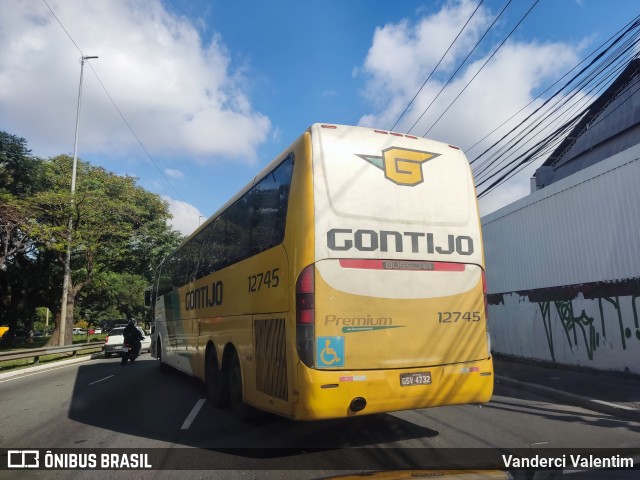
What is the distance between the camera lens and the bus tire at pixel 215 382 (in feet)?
24.4

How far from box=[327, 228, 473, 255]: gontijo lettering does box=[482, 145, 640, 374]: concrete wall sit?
6106 millimetres

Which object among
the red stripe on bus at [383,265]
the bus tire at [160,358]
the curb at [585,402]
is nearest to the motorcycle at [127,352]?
the bus tire at [160,358]

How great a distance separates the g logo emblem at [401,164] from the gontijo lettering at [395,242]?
26.1 inches

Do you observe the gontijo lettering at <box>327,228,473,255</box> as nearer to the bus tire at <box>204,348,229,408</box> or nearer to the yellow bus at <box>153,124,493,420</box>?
the yellow bus at <box>153,124,493,420</box>

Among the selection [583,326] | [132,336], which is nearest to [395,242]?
[583,326]

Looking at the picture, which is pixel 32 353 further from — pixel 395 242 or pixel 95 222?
pixel 395 242

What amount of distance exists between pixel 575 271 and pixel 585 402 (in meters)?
4.66

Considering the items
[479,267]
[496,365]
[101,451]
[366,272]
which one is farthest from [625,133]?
[101,451]

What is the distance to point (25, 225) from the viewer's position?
21719mm

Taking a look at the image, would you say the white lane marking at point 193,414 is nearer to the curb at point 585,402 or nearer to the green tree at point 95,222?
the curb at point 585,402

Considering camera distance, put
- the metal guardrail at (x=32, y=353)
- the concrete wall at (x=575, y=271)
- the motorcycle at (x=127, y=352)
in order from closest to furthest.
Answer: the concrete wall at (x=575, y=271), the metal guardrail at (x=32, y=353), the motorcycle at (x=127, y=352)

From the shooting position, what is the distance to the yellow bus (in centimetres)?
484

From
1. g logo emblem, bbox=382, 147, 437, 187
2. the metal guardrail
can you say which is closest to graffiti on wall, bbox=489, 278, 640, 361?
g logo emblem, bbox=382, 147, 437, 187

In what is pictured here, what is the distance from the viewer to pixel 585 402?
758cm
